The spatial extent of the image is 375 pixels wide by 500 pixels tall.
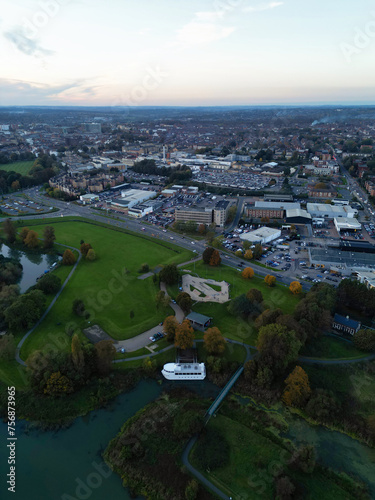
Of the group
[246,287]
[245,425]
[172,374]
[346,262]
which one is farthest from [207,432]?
[346,262]

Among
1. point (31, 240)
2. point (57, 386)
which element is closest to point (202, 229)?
point (31, 240)

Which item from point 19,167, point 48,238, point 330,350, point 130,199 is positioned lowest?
point 330,350

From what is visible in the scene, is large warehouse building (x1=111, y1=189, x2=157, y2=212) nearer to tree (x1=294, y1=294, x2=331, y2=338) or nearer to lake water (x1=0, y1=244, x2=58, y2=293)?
lake water (x1=0, y1=244, x2=58, y2=293)

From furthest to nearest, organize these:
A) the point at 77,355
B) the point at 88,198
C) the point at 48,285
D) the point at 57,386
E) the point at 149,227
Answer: the point at 88,198, the point at 149,227, the point at 48,285, the point at 77,355, the point at 57,386

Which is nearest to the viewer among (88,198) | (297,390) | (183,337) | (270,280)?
(297,390)

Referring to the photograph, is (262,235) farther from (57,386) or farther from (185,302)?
(57,386)

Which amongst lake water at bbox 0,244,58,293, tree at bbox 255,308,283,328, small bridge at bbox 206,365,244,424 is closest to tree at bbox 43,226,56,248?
lake water at bbox 0,244,58,293
